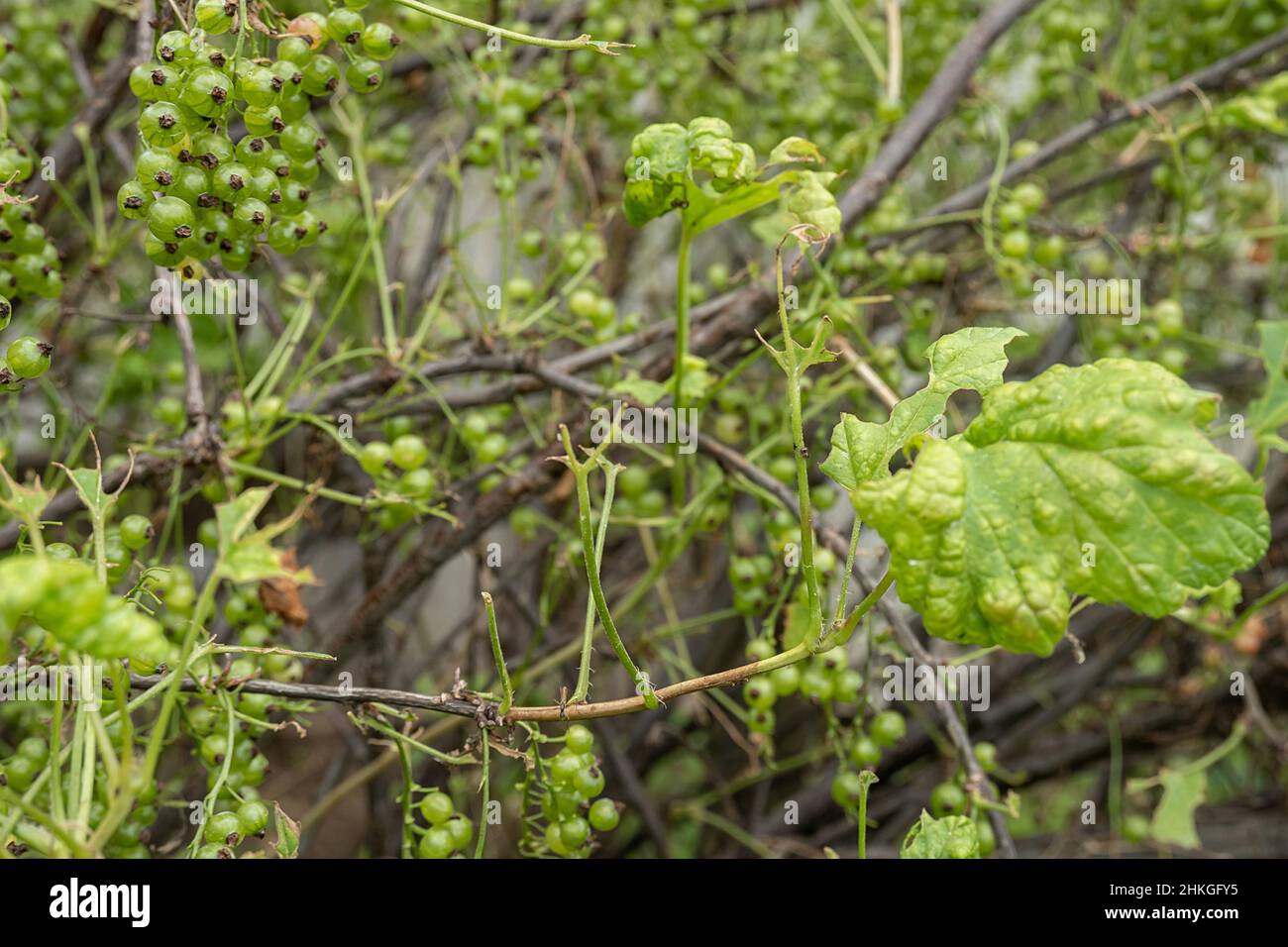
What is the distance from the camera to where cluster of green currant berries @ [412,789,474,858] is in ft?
2.32

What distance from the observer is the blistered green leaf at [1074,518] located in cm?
51

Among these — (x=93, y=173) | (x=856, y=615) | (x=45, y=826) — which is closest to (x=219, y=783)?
(x=45, y=826)

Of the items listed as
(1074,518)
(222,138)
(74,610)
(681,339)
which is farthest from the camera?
(681,339)

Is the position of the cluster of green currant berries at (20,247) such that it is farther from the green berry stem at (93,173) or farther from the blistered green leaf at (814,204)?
the blistered green leaf at (814,204)

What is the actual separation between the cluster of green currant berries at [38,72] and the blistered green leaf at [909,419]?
932 millimetres

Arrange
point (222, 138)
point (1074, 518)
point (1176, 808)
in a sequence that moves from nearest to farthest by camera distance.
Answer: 1. point (1074, 518)
2. point (222, 138)
3. point (1176, 808)

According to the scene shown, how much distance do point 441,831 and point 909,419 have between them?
425mm

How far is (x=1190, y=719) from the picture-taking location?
55.8 inches

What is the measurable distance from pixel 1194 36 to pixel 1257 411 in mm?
635

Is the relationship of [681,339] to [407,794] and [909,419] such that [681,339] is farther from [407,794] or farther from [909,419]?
[407,794]

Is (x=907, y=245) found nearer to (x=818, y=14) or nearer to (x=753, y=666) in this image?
(x=818, y=14)

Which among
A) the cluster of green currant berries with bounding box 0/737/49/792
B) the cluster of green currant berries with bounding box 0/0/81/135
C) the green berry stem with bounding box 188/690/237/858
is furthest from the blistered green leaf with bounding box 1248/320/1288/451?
the cluster of green currant berries with bounding box 0/0/81/135

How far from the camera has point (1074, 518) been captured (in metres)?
0.54

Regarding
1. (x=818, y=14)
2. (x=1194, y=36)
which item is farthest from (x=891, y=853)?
(x=818, y=14)
